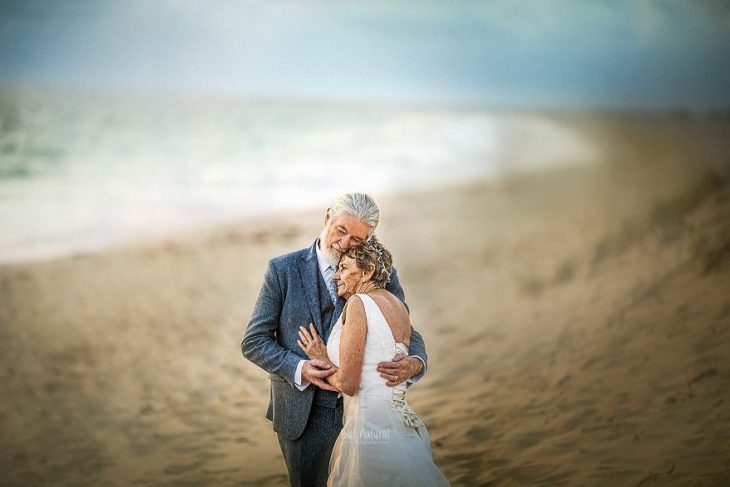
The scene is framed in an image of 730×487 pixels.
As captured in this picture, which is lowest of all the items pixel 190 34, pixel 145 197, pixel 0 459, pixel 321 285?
pixel 321 285

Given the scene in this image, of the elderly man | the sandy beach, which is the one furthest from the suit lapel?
the sandy beach

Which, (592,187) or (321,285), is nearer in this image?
(321,285)

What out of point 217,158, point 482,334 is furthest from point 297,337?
point 217,158

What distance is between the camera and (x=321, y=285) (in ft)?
10.1

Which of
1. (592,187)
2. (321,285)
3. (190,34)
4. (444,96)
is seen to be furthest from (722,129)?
(321,285)

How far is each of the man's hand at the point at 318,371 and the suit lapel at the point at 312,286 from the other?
124mm

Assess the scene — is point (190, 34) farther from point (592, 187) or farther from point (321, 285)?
point (321, 285)

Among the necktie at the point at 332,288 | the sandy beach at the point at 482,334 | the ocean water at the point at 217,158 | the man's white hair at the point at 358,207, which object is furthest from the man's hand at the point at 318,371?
the ocean water at the point at 217,158

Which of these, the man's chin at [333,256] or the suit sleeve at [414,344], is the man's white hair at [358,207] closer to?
the man's chin at [333,256]

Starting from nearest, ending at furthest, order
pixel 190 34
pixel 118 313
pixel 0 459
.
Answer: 1. pixel 0 459
2. pixel 190 34
3. pixel 118 313

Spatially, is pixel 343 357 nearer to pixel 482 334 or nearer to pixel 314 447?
pixel 314 447

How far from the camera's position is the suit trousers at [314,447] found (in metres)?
3.08

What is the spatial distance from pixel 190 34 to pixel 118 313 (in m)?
2.97

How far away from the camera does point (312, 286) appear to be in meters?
3.05
